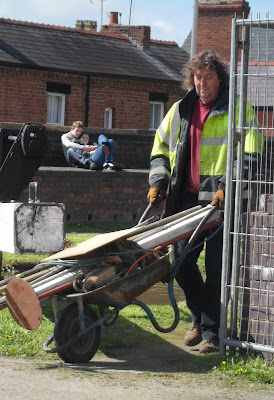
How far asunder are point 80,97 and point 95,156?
616 inches

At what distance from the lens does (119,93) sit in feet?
111

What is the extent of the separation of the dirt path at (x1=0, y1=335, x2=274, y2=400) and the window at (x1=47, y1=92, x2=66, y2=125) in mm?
26938

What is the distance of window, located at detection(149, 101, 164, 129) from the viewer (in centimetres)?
→ 3606

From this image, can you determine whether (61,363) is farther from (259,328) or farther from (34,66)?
(34,66)

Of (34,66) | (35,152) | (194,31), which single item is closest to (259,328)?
(35,152)

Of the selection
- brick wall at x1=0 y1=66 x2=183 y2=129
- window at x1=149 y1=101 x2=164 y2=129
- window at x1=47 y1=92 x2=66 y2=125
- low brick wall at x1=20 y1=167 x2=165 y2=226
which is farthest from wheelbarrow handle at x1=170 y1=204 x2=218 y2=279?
window at x1=149 y1=101 x2=164 y2=129

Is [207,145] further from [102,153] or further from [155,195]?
[102,153]

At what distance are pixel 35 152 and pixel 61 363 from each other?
225 centimetres

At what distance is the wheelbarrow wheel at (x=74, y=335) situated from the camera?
6.05 metres

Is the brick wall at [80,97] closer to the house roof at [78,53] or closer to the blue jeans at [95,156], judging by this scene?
the house roof at [78,53]

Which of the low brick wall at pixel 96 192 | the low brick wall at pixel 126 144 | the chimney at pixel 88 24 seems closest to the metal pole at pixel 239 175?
the low brick wall at pixel 96 192

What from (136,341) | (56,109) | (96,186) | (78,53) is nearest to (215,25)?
(78,53)

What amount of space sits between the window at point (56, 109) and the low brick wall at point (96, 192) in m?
15.5

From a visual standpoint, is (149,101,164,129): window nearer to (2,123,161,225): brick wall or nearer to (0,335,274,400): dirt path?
(2,123,161,225): brick wall
